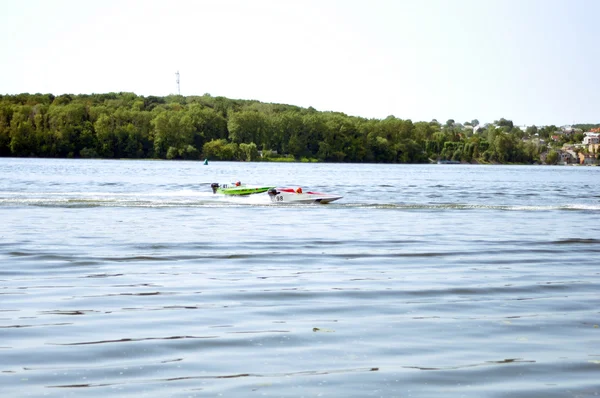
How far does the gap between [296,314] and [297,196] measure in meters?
30.2

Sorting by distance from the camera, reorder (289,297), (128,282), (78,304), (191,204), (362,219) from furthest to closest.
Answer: (191,204) → (362,219) → (128,282) → (289,297) → (78,304)

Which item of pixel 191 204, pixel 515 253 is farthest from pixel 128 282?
pixel 191 204

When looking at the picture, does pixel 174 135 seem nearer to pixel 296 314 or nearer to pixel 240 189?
pixel 240 189

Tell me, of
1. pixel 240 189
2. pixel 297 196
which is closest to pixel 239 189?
pixel 240 189

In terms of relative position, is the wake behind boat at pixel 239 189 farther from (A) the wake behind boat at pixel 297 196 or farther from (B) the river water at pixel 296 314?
(B) the river water at pixel 296 314

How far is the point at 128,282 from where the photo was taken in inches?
595

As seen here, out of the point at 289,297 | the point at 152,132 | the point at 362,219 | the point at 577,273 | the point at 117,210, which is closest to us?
the point at 289,297

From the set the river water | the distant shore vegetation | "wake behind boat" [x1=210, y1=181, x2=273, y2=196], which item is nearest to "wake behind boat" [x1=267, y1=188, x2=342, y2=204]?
"wake behind boat" [x1=210, y1=181, x2=273, y2=196]

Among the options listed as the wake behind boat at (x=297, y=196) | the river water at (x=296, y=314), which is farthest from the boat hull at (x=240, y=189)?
the river water at (x=296, y=314)

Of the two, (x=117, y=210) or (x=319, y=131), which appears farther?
(x=319, y=131)

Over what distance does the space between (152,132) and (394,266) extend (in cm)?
16961

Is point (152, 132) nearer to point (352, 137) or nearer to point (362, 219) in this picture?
point (352, 137)

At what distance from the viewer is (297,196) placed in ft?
140

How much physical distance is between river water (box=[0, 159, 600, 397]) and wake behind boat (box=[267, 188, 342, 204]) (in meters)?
16.2
